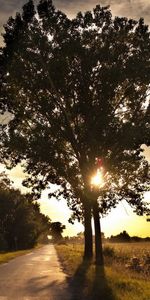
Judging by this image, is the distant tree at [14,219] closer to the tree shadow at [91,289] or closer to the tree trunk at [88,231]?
the tree trunk at [88,231]

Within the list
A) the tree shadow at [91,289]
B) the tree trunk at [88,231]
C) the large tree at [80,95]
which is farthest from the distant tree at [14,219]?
the tree shadow at [91,289]

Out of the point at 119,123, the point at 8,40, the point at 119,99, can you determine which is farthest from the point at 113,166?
the point at 8,40

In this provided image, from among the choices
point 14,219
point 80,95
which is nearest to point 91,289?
point 80,95

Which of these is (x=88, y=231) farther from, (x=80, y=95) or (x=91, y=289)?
(x=91, y=289)

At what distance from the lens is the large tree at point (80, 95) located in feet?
101

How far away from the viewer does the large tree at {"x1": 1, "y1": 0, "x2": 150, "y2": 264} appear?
30.7 metres

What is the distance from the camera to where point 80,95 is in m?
32.3

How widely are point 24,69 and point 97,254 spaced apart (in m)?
13.0

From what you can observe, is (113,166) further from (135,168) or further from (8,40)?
(8,40)

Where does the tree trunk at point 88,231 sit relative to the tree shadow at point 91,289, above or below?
above

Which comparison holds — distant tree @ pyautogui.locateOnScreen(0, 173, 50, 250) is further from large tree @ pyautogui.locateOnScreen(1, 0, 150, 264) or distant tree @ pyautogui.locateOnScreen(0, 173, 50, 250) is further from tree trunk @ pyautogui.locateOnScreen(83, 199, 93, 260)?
large tree @ pyautogui.locateOnScreen(1, 0, 150, 264)

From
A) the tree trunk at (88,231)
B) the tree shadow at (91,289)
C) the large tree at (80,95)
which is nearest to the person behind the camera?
the tree shadow at (91,289)

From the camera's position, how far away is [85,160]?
33.9 metres

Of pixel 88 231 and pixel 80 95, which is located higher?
pixel 80 95
